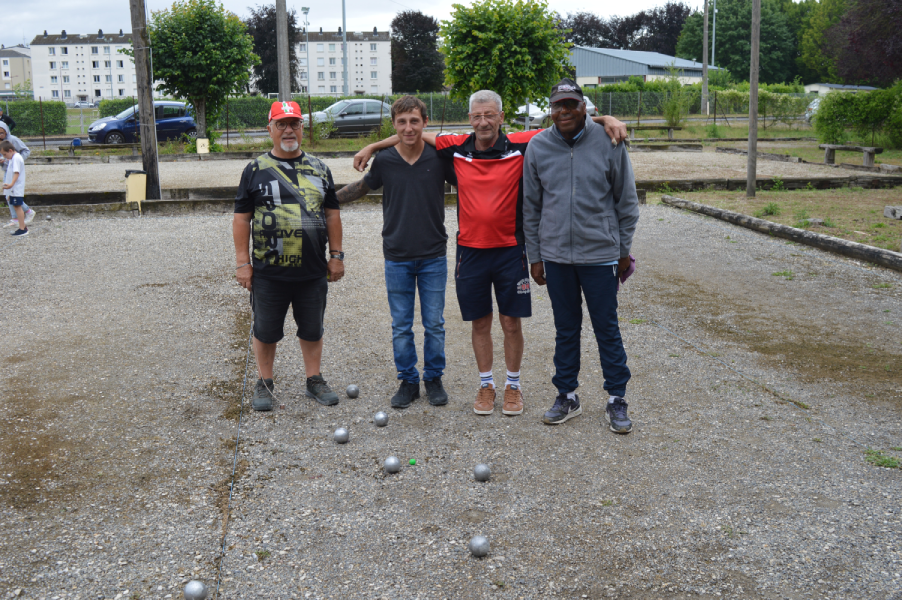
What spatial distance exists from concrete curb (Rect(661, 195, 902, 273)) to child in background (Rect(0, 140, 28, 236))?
10.6 m

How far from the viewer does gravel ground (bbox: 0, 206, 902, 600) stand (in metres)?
3.21

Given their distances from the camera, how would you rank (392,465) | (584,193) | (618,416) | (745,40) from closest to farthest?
1. (392,465)
2. (584,193)
3. (618,416)
4. (745,40)

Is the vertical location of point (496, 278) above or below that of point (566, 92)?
below

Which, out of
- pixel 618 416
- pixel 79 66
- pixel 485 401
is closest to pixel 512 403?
pixel 485 401

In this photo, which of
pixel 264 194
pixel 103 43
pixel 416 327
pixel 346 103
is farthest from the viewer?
pixel 103 43

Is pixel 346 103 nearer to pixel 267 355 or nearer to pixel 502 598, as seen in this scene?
pixel 267 355

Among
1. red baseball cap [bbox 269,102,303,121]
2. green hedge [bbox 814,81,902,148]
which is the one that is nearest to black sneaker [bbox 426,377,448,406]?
red baseball cap [bbox 269,102,303,121]

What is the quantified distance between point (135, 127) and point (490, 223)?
27.3 m

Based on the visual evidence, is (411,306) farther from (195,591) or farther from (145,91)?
(145,91)

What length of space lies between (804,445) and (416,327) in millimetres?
3473

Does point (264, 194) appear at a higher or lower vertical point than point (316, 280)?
higher

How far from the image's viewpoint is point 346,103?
28.6 metres

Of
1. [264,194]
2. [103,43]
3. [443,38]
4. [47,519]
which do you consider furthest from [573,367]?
[103,43]

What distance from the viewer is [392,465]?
409cm
